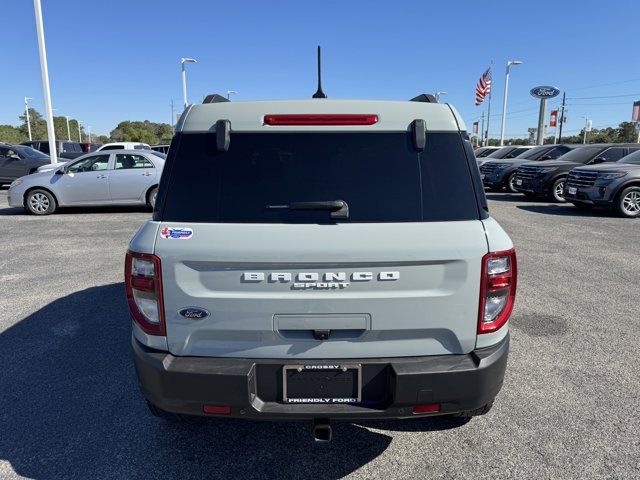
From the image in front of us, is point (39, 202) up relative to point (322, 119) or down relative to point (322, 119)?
down

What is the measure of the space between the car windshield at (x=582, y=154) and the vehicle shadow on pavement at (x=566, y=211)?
183 cm

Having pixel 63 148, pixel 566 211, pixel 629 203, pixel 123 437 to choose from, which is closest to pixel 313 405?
pixel 123 437

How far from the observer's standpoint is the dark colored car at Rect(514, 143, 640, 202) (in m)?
13.6

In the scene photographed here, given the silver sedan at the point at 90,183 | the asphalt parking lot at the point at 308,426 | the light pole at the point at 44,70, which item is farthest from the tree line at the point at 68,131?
the asphalt parking lot at the point at 308,426

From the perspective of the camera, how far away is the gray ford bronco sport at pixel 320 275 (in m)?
2.10

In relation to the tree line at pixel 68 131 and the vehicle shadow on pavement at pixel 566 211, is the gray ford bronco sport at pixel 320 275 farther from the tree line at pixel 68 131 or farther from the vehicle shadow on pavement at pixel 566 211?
the tree line at pixel 68 131

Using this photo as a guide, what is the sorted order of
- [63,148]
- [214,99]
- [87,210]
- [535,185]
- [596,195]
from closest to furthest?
[214,99] < [596,195] < [87,210] < [535,185] < [63,148]

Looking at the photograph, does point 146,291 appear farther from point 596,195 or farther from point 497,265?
point 596,195

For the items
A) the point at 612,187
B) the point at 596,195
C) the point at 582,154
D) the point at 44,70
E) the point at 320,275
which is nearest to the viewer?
the point at 320,275

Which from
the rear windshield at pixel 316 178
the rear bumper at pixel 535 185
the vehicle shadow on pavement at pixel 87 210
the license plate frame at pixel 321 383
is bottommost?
the vehicle shadow on pavement at pixel 87 210

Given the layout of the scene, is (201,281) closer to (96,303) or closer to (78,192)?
(96,303)

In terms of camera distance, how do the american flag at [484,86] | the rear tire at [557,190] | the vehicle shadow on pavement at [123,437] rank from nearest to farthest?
the vehicle shadow on pavement at [123,437], the rear tire at [557,190], the american flag at [484,86]

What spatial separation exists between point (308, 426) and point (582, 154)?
49.3 ft

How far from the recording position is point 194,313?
2127 millimetres
